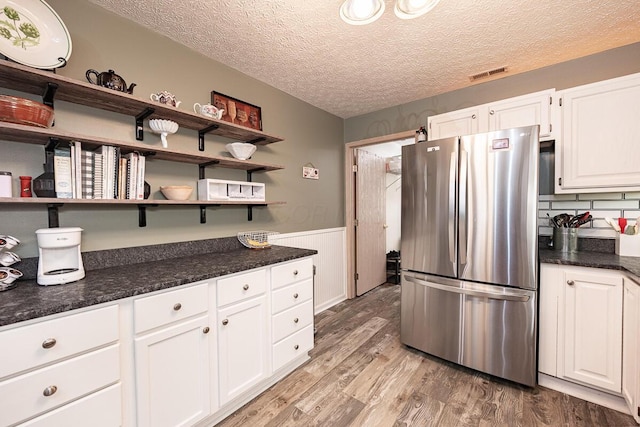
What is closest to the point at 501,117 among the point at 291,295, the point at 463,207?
the point at 463,207

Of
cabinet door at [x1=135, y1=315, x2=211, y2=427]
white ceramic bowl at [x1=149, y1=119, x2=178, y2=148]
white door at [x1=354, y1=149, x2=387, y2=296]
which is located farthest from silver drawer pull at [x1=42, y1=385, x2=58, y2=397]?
white door at [x1=354, y1=149, x2=387, y2=296]

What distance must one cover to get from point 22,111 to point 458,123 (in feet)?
9.37

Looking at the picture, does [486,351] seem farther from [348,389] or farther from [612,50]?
[612,50]

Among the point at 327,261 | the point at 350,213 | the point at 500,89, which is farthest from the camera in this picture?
the point at 350,213

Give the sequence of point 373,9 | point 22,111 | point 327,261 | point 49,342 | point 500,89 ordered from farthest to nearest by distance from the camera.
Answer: point 327,261 → point 500,89 → point 373,9 → point 22,111 → point 49,342

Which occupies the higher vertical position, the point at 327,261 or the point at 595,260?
the point at 595,260

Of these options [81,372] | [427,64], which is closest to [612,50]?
[427,64]

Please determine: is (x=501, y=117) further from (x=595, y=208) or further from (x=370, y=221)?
(x=370, y=221)

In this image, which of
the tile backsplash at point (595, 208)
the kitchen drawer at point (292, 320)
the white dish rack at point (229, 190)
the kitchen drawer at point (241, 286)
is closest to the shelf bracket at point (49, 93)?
the white dish rack at point (229, 190)

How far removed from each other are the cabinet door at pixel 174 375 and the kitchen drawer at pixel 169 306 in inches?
1.9

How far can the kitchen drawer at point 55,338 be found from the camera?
2.97 ft

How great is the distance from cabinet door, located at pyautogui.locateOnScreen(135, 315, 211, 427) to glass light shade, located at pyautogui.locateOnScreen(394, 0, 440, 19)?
197 cm

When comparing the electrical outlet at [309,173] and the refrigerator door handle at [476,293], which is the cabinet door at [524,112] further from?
the electrical outlet at [309,173]

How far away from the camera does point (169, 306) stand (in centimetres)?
130
